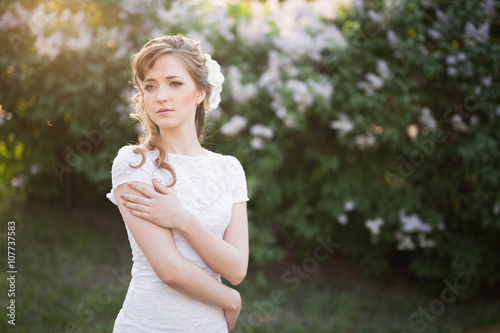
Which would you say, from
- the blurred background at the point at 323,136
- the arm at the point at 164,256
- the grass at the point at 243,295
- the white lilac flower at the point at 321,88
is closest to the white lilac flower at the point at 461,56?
the blurred background at the point at 323,136

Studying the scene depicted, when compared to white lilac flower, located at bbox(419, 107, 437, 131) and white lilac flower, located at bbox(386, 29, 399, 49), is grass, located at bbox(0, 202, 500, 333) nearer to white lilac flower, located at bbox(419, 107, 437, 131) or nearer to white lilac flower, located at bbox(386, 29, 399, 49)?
white lilac flower, located at bbox(419, 107, 437, 131)

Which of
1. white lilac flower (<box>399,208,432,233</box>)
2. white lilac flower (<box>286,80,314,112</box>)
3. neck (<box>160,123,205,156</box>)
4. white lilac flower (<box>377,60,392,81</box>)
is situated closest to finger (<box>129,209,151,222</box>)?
neck (<box>160,123,205,156</box>)

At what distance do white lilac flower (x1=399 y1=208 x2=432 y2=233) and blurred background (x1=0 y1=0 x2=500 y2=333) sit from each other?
18mm

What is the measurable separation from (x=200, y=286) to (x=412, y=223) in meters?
3.02

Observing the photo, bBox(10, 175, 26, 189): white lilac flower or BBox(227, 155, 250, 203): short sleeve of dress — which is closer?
BBox(227, 155, 250, 203): short sleeve of dress

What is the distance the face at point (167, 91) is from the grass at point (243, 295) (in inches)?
90.9

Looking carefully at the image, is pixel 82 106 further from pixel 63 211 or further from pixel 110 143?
pixel 63 211

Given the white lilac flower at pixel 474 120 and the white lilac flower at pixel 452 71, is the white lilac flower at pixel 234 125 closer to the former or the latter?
the white lilac flower at pixel 452 71

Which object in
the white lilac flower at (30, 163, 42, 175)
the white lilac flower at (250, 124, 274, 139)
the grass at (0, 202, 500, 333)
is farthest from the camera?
the white lilac flower at (30, 163, 42, 175)

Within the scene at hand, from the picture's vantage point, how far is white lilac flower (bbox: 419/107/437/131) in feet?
13.5

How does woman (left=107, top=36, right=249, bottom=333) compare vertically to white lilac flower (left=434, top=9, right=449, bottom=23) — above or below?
below

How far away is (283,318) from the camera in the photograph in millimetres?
3814

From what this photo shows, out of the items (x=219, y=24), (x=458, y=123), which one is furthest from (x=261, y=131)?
(x=458, y=123)

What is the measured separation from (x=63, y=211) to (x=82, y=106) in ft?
5.70
